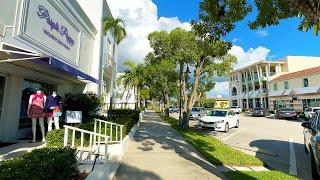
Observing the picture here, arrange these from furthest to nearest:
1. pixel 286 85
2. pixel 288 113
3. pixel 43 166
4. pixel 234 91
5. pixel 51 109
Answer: pixel 234 91 → pixel 286 85 → pixel 288 113 → pixel 51 109 → pixel 43 166

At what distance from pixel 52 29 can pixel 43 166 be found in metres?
9.51

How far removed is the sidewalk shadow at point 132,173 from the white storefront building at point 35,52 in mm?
3490

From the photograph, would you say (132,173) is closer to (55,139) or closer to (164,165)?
(164,165)

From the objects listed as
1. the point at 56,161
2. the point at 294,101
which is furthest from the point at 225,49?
the point at 294,101

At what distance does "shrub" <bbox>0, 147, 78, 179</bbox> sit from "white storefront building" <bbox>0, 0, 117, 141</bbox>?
332 cm

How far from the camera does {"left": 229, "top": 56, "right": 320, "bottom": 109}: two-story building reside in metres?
57.6

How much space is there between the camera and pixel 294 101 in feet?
152

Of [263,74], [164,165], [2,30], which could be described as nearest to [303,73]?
[263,74]

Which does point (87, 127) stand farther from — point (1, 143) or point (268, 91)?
point (268, 91)

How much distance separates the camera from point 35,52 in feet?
24.1

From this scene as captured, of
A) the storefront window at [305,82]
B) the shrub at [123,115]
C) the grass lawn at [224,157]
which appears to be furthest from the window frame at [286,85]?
the grass lawn at [224,157]

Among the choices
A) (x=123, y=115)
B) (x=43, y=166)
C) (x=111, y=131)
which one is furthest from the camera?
(x=123, y=115)

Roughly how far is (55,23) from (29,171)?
1015 centimetres

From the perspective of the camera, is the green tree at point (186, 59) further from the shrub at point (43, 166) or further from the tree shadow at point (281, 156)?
the shrub at point (43, 166)
